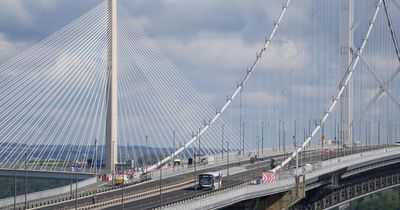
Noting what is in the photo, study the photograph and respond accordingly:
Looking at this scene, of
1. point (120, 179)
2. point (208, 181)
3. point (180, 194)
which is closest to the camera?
point (180, 194)

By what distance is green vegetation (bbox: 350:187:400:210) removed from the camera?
12373 centimetres

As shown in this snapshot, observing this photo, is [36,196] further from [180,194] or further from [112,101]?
[112,101]

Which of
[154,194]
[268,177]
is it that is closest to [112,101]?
[154,194]

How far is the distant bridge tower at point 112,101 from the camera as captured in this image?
64.5m

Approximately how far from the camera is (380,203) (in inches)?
4978

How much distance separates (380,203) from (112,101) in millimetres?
70648

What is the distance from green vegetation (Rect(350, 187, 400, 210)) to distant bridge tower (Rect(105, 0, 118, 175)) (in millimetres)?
63007

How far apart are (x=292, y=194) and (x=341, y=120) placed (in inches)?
1844

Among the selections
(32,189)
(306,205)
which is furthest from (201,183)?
(32,189)

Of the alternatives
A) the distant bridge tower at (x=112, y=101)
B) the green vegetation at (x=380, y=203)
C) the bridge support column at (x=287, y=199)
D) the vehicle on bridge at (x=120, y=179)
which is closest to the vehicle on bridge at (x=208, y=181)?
the bridge support column at (x=287, y=199)

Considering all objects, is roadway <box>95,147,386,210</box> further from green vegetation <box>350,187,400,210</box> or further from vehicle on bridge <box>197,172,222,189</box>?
green vegetation <box>350,187,400,210</box>

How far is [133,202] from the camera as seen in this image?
1994 inches

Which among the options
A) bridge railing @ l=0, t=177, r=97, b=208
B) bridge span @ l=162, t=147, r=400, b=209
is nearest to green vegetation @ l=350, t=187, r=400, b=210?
bridge span @ l=162, t=147, r=400, b=209

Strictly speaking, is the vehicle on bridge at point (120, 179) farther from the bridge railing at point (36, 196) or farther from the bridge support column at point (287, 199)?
the bridge support column at point (287, 199)
